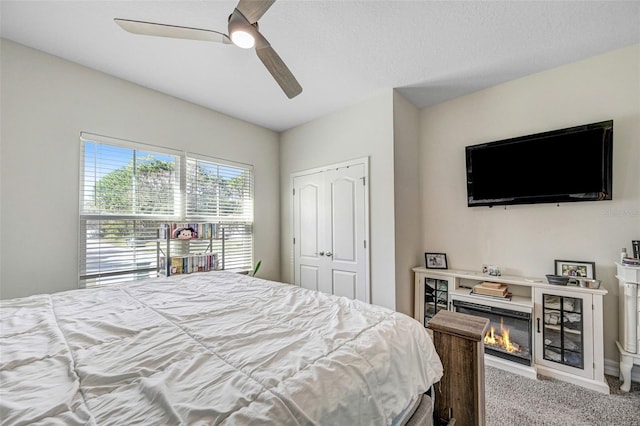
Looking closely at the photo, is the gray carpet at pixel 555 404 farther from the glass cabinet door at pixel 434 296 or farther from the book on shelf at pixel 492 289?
the glass cabinet door at pixel 434 296

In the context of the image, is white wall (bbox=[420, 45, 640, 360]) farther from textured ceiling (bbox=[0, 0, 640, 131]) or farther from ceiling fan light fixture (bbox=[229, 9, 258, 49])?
ceiling fan light fixture (bbox=[229, 9, 258, 49])

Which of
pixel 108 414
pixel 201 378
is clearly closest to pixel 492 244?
pixel 201 378

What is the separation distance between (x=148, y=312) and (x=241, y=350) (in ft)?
2.49

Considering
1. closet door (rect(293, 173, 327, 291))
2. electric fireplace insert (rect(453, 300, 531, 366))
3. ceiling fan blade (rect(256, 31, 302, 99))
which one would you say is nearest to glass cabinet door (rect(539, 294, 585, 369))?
electric fireplace insert (rect(453, 300, 531, 366))

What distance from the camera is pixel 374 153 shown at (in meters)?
3.12

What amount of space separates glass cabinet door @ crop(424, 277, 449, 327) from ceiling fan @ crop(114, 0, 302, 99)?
8.52ft

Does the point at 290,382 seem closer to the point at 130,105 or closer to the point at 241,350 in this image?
the point at 241,350

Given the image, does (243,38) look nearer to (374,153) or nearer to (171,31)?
(171,31)

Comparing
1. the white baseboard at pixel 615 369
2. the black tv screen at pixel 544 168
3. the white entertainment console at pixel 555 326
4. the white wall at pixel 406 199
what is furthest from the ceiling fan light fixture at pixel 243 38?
the white baseboard at pixel 615 369

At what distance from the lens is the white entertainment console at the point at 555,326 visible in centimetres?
209

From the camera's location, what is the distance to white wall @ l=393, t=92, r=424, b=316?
9.75 feet

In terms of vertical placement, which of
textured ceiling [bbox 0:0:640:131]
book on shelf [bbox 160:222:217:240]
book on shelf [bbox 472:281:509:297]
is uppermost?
textured ceiling [bbox 0:0:640:131]

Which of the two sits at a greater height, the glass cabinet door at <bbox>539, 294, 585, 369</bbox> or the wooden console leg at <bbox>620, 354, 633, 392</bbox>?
the glass cabinet door at <bbox>539, 294, 585, 369</bbox>

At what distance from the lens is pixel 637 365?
2.12 m
